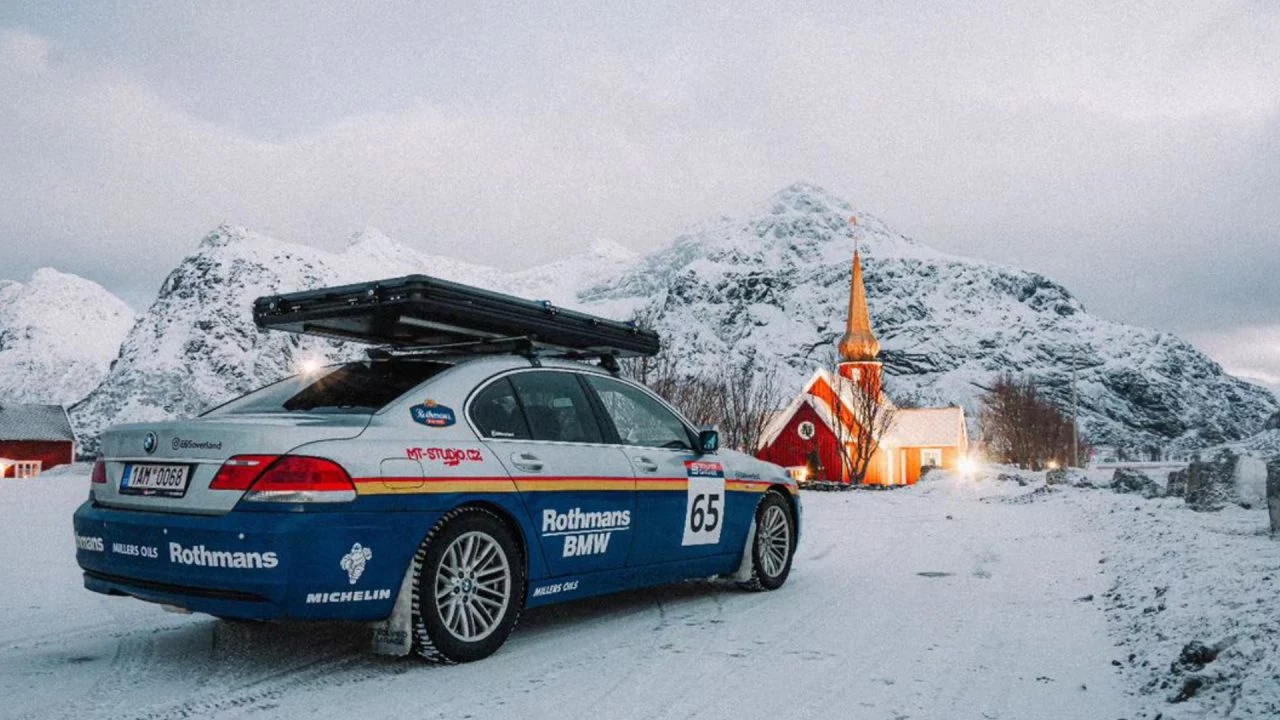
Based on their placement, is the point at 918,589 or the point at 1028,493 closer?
the point at 918,589

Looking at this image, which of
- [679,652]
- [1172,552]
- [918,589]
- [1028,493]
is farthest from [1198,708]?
[1028,493]

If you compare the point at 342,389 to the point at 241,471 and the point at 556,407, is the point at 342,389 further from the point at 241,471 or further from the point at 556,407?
the point at 556,407

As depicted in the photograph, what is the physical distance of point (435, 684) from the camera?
14.6 feet

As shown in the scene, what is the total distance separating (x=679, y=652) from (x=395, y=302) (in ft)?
7.94

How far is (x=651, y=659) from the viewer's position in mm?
4980

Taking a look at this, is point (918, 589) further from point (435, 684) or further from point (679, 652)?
point (435, 684)

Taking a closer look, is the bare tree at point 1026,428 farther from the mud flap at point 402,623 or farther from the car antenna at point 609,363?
the mud flap at point 402,623

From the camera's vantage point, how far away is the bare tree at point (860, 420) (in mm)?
39625

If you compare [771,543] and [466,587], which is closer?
[466,587]

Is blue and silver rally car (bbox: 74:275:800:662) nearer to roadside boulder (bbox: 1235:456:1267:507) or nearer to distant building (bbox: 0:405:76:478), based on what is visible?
roadside boulder (bbox: 1235:456:1267:507)

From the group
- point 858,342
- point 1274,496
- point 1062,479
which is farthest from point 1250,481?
point 858,342

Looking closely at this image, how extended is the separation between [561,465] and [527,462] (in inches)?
10.8

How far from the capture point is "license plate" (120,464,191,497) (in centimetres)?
443

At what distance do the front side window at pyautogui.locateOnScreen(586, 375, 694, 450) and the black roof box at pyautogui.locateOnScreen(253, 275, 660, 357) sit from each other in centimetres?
38
